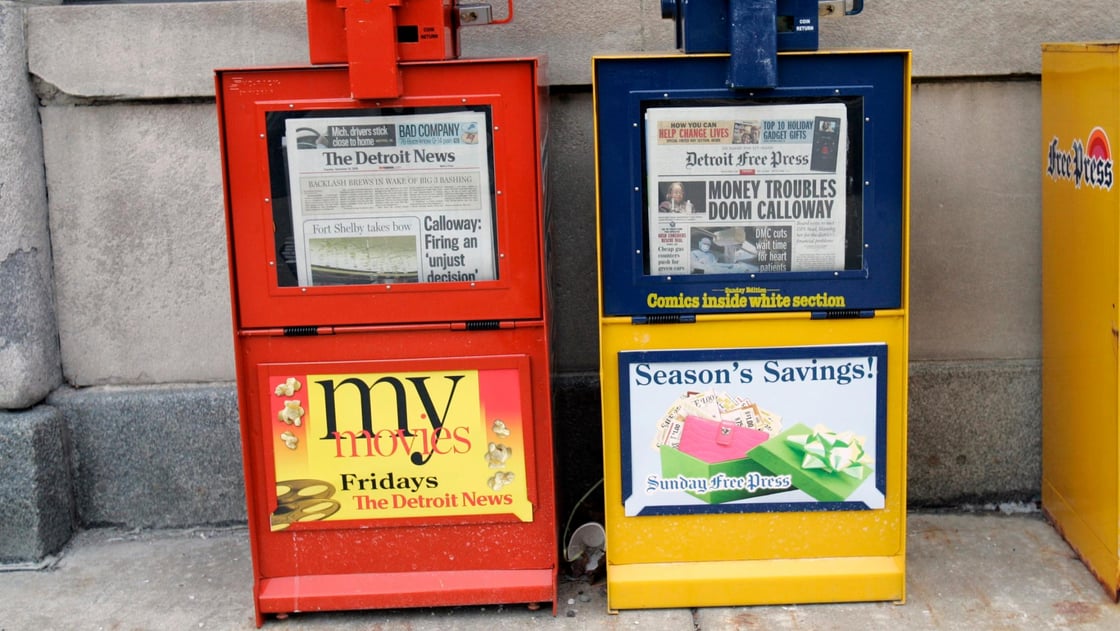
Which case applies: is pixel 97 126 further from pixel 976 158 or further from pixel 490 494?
pixel 976 158

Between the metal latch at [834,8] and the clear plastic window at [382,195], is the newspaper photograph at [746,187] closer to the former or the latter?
the metal latch at [834,8]

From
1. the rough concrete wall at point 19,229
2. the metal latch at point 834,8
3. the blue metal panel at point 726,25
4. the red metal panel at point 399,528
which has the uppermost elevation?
the metal latch at point 834,8

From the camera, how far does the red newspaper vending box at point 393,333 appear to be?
152 inches

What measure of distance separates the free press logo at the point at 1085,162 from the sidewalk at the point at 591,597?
4.52ft

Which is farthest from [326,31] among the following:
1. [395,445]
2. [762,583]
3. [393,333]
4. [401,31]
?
[762,583]

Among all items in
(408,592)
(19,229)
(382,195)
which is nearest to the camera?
(382,195)

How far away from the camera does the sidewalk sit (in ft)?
13.3

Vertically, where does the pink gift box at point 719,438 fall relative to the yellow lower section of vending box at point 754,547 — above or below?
above

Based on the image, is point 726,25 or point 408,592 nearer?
point 726,25

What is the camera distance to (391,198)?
3.91 meters

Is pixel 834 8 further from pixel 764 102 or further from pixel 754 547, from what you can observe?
pixel 754 547

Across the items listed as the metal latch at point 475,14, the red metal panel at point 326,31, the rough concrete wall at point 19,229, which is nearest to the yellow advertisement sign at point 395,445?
the red metal panel at point 326,31

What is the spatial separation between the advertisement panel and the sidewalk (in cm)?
38

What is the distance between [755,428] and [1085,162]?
1.48 m
